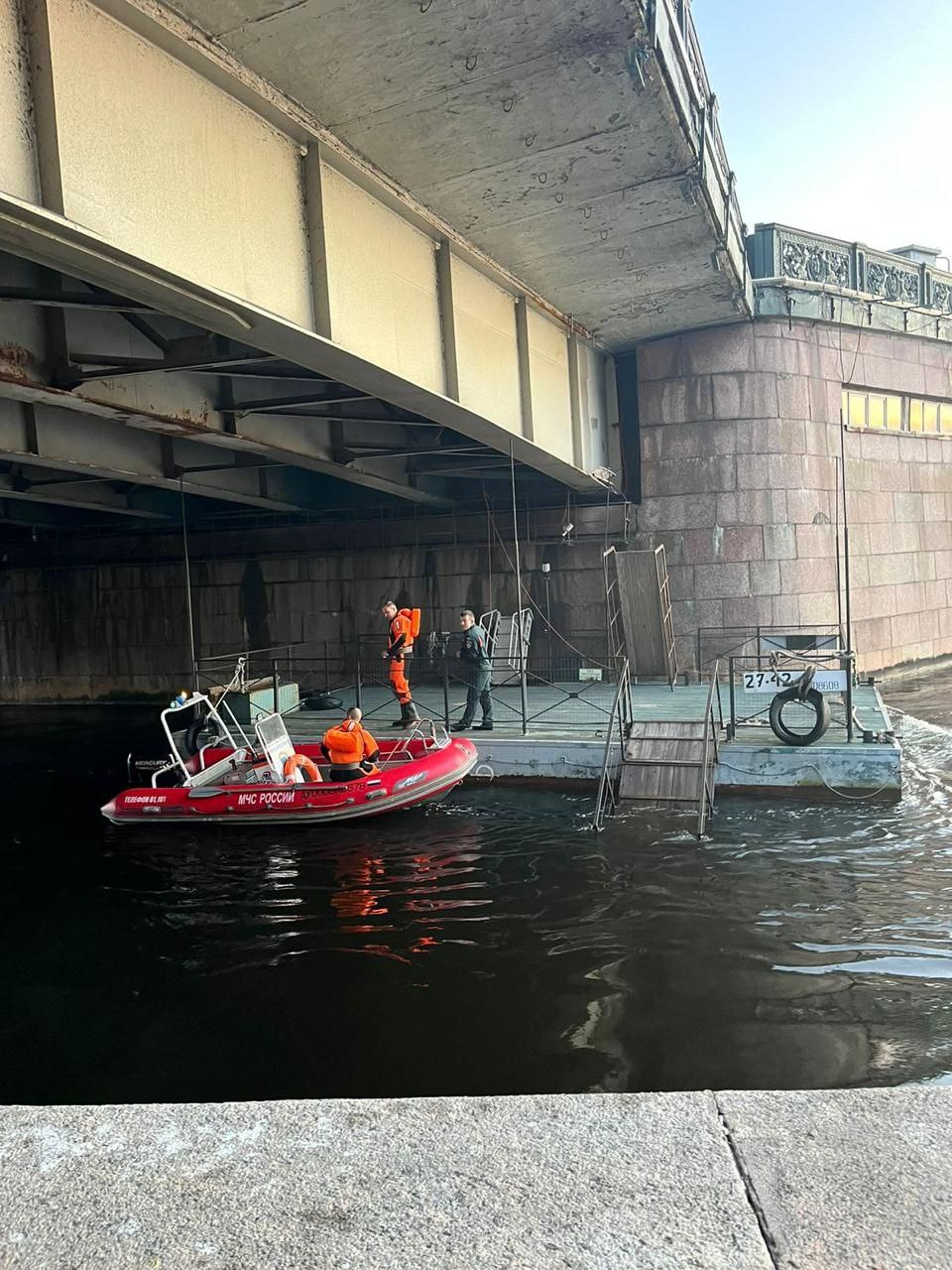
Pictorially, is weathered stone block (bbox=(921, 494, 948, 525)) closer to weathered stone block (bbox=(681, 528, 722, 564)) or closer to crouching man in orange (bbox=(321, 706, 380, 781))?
weathered stone block (bbox=(681, 528, 722, 564))

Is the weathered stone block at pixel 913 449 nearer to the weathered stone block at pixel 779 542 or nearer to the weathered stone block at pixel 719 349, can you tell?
the weathered stone block at pixel 779 542

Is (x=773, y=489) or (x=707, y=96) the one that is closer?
(x=707, y=96)

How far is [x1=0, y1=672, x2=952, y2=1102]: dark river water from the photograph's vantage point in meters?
5.36

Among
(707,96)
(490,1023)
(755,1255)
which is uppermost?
(707,96)

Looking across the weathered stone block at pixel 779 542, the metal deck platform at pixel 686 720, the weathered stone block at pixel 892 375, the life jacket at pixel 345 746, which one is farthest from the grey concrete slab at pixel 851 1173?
the weathered stone block at pixel 892 375

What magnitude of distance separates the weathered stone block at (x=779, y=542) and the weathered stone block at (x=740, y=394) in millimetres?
2250

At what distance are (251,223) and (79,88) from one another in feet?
6.16

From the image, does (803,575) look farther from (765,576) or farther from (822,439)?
(822,439)

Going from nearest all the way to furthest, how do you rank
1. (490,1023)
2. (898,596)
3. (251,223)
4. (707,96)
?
(490,1023)
(251,223)
(707,96)
(898,596)

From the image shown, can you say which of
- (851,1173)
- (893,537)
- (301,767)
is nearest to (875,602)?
(893,537)

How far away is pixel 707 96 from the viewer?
1050cm

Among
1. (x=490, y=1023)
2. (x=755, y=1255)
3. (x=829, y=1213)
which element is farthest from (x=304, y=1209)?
(x=490, y=1023)

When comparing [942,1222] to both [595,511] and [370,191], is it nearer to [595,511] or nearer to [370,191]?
[370,191]

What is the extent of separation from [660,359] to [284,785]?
11.5 metres
